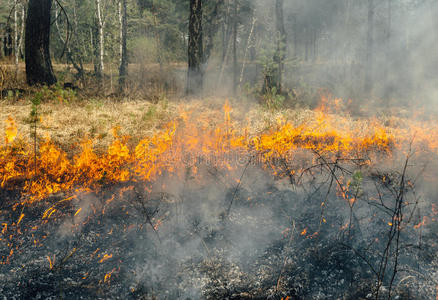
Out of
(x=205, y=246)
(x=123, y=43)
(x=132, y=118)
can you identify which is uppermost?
(x=123, y=43)

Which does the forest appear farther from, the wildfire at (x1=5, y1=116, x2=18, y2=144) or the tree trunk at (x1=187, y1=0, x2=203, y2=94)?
the tree trunk at (x1=187, y1=0, x2=203, y2=94)

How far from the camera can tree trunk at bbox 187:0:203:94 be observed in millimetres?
8148

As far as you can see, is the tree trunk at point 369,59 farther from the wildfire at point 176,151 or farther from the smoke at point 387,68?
the wildfire at point 176,151

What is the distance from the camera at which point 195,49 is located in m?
8.34

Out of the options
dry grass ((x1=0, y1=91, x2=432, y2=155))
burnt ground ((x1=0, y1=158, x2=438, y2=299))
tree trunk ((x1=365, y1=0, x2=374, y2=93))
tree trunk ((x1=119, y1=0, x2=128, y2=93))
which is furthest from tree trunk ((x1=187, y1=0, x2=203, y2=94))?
tree trunk ((x1=365, y1=0, x2=374, y2=93))

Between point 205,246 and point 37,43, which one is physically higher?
point 37,43

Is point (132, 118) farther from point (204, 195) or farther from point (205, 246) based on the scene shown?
point (205, 246)

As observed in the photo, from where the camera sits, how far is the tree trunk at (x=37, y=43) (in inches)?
291

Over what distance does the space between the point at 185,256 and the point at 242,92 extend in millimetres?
6495

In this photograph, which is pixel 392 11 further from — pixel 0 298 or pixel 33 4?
pixel 0 298

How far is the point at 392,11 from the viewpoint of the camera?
731 inches

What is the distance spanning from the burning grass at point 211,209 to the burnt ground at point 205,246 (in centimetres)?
1

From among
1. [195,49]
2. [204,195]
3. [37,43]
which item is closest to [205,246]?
[204,195]

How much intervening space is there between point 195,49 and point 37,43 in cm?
404
